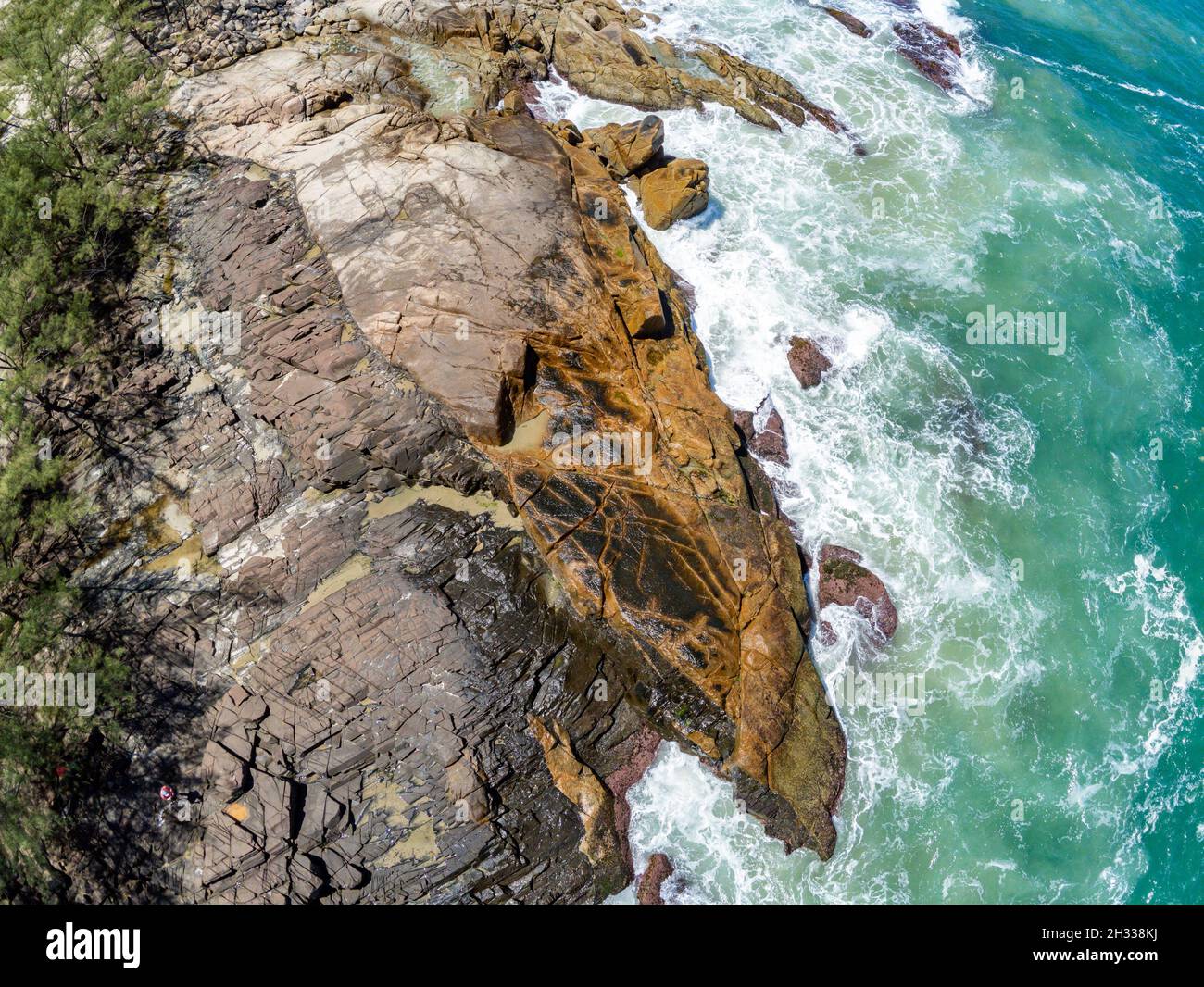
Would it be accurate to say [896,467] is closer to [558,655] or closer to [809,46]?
[558,655]

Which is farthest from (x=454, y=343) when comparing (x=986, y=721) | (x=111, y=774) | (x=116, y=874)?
(x=986, y=721)

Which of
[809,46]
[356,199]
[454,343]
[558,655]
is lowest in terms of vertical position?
[558,655]

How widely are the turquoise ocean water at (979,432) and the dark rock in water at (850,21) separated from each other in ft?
4.59

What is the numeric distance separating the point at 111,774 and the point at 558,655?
14163mm

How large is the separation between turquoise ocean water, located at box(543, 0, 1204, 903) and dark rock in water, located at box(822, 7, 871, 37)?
1.40m

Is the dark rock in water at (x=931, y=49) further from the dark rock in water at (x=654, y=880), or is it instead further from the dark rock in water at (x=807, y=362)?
the dark rock in water at (x=654, y=880)

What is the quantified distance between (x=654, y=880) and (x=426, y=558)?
509 inches

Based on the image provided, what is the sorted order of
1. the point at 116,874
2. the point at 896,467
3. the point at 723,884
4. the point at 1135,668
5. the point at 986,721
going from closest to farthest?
the point at 116,874 < the point at 723,884 < the point at 986,721 < the point at 1135,668 < the point at 896,467

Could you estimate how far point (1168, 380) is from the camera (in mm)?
37688

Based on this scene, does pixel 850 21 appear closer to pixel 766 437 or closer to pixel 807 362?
pixel 807 362

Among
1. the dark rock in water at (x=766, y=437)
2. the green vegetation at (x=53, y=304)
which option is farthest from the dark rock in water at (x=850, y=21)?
the green vegetation at (x=53, y=304)

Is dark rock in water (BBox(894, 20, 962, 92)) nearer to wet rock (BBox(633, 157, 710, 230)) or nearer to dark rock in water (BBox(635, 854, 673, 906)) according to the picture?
wet rock (BBox(633, 157, 710, 230))

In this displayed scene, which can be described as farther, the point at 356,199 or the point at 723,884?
the point at 356,199

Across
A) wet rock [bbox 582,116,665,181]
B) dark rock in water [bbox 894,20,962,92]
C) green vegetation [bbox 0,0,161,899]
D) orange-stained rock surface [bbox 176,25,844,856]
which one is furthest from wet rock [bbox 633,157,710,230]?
green vegetation [bbox 0,0,161,899]
